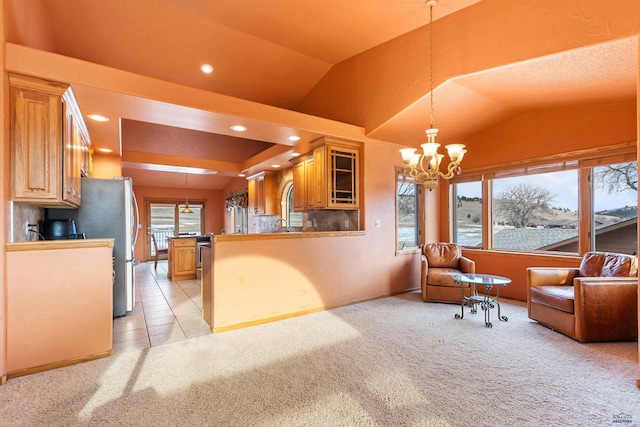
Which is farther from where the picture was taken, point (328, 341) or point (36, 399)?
point (328, 341)

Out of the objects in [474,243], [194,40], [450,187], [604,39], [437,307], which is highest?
[194,40]

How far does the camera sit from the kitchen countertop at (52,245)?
7.51 ft

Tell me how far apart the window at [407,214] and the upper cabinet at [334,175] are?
89 centimetres

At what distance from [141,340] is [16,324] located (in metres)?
1.02

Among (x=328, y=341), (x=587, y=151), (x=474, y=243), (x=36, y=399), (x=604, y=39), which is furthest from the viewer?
(x=474, y=243)

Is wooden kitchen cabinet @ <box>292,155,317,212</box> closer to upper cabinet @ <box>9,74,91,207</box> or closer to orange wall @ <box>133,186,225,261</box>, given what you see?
upper cabinet @ <box>9,74,91,207</box>

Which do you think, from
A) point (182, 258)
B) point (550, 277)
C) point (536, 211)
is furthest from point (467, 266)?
point (182, 258)

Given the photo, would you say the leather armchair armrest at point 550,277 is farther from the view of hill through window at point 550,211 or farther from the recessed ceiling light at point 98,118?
the recessed ceiling light at point 98,118

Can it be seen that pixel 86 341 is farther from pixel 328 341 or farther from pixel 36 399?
pixel 328 341

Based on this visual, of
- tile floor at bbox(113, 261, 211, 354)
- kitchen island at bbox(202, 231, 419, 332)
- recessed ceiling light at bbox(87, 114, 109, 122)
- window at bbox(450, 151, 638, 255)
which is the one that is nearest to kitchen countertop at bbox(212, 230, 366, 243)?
kitchen island at bbox(202, 231, 419, 332)

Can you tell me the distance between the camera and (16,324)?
2301 mm

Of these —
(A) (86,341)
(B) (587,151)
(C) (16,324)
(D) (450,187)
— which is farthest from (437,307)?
(C) (16,324)

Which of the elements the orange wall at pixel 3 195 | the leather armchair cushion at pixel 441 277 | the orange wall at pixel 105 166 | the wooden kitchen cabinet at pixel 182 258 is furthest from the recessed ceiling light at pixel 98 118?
the leather armchair cushion at pixel 441 277

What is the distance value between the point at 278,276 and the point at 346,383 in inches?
66.8
